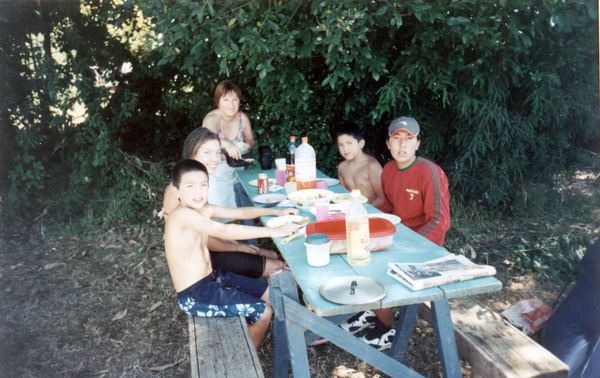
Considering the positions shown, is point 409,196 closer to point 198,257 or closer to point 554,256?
point 198,257

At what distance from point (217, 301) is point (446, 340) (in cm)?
134

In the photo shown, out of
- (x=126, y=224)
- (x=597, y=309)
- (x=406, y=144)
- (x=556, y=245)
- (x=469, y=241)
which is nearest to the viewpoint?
(x=597, y=309)

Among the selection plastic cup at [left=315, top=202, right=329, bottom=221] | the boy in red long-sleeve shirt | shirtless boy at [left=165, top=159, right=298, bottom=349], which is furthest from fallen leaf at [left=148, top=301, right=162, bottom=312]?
plastic cup at [left=315, top=202, right=329, bottom=221]

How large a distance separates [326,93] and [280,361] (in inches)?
154

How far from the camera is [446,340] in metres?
2.16

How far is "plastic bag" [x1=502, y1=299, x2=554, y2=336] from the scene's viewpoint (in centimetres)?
325

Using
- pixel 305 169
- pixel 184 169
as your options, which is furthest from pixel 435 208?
pixel 184 169

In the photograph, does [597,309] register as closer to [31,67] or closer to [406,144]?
[406,144]

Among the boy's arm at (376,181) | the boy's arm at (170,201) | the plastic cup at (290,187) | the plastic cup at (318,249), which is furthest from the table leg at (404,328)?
the boy's arm at (170,201)

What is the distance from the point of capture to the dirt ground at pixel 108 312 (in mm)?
3219

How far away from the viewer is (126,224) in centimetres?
629

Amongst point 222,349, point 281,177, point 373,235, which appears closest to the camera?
point 373,235

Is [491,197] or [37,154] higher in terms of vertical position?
[37,154]

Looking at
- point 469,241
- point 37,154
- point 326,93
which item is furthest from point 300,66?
point 37,154
